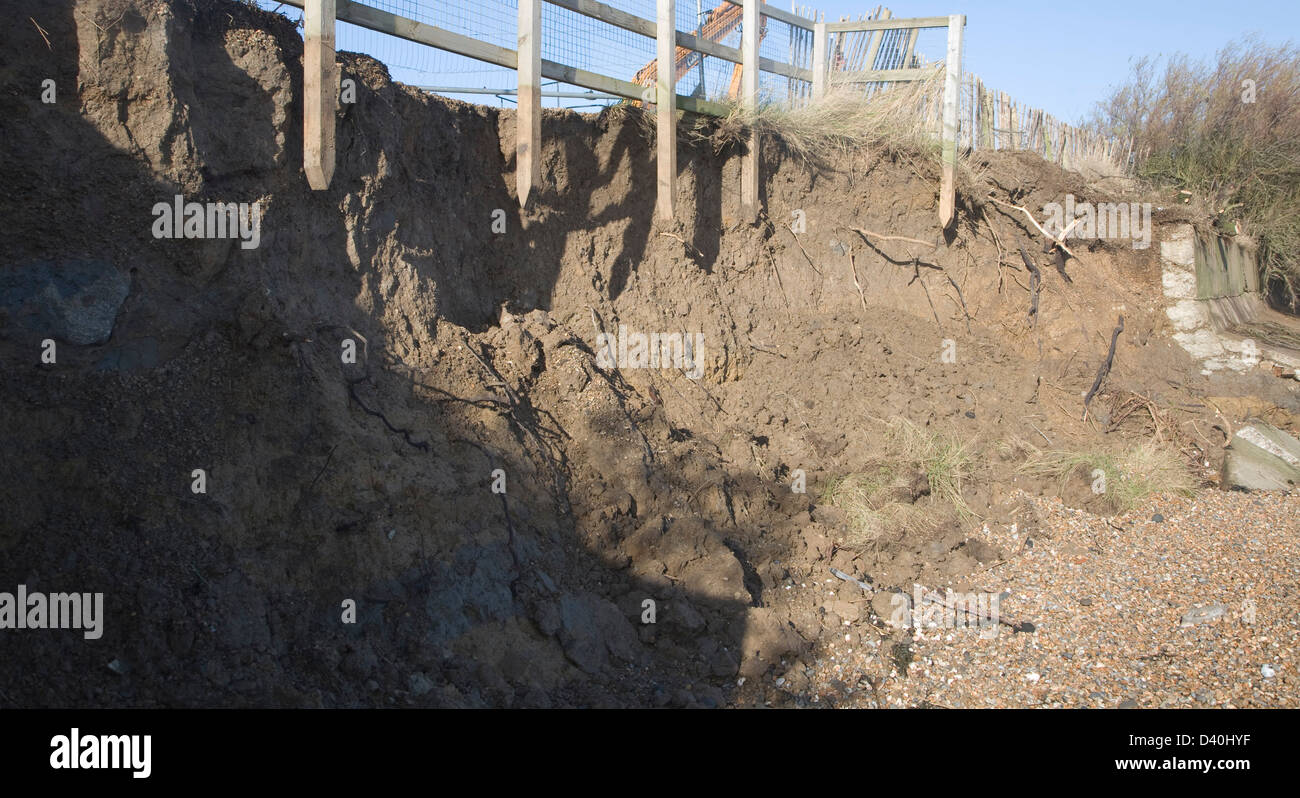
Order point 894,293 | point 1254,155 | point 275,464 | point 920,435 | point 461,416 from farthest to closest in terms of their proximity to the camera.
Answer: point 1254,155 → point 894,293 → point 920,435 → point 461,416 → point 275,464

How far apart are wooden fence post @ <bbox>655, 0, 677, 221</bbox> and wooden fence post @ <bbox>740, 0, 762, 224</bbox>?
106 cm

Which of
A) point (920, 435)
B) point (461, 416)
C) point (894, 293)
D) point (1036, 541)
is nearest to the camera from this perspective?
point (461, 416)

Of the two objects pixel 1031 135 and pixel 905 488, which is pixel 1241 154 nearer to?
pixel 1031 135

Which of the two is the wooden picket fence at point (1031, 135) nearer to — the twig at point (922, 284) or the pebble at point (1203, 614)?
the twig at point (922, 284)

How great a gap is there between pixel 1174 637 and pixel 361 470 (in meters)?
5.08

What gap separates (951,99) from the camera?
29.6ft

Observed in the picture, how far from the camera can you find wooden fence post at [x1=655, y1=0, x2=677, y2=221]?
6957 mm

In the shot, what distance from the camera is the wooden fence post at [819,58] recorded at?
906 centimetres

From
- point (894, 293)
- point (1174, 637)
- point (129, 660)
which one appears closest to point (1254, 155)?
point (894, 293)

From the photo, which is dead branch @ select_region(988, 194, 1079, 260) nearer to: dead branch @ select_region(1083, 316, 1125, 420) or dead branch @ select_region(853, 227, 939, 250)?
dead branch @ select_region(1083, 316, 1125, 420)

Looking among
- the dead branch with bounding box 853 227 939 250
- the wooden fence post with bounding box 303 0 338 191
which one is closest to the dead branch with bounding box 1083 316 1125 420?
the dead branch with bounding box 853 227 939 250

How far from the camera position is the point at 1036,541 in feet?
22.3
